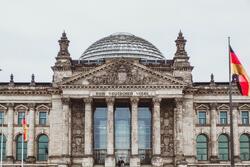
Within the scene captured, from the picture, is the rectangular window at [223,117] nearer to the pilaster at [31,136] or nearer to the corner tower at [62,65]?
the corner tower at [62,65]

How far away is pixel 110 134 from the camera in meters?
77.4

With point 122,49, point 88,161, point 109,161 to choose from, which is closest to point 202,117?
point 109,161

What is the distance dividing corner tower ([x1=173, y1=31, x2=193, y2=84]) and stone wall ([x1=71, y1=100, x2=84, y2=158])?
14229mm

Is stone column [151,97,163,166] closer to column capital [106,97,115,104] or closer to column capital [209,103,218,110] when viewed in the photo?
column capital [106,97,115,104]

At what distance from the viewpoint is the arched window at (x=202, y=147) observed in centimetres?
8206

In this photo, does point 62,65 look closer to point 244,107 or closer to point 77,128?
point 77,128

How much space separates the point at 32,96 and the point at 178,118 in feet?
68.8

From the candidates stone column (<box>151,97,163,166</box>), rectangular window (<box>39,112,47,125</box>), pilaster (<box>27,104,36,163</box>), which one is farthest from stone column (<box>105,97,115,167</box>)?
pilaster (<box>27,104,36,163</box>)

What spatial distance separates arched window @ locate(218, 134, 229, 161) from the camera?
3243 inches

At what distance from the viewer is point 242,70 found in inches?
1827

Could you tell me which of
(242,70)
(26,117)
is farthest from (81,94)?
(242,70)

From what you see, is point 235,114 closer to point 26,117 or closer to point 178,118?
point 178,118

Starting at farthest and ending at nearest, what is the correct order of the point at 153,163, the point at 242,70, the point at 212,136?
the point at 212,136 → the point at 153,163 → the point at 242,70

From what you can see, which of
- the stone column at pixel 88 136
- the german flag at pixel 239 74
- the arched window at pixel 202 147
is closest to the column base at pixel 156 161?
the arched window at pixel 202 147
